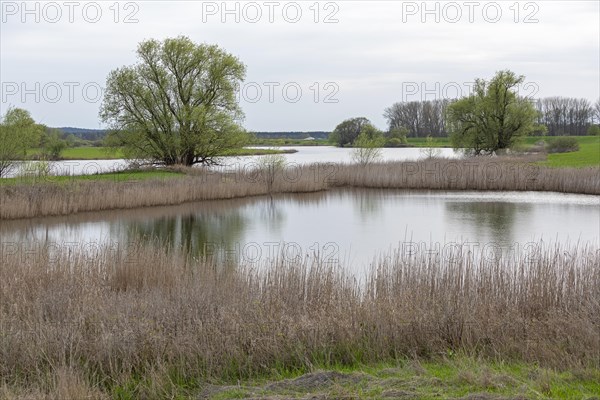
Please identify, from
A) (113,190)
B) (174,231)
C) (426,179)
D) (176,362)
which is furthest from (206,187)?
(176,362)

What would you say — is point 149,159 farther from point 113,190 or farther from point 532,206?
point 532,206

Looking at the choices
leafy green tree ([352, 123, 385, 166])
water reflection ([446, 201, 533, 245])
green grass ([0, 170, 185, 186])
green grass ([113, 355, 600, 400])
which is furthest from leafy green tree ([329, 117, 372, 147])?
green grass ([113, 355, 600, 400])

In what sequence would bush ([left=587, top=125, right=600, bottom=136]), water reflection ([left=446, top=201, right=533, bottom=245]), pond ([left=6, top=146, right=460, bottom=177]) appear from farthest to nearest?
1. bush ([left=587, top=125, right=600, bottom=136])
2. pond ([left=6, top=146, right=460, bottom=177])
3. water reflection ([left=446, top=201, right=533, bottom=245])

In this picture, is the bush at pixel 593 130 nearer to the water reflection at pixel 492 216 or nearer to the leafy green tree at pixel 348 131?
the leafy green tree at pixel 348 131

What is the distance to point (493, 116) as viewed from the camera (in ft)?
145

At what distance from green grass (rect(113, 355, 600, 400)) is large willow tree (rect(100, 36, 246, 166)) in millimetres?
26850

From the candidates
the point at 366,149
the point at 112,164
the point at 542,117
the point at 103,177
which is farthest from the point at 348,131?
the point at 103,177

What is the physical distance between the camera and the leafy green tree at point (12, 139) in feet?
81.8

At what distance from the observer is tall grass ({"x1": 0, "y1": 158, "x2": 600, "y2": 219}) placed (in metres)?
19.5

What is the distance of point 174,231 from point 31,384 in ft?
39.8

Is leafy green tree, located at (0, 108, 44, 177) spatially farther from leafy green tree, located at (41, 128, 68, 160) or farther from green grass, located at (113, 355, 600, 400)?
green grass, located at (113, 355, 600, 400)

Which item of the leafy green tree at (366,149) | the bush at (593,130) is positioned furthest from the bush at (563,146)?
the bush at (593,130)

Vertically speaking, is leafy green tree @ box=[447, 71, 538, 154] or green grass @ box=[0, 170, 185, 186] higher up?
leafy green tree @ box=[447, 71, 538, 154]

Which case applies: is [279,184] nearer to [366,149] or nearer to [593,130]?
[366,149]
